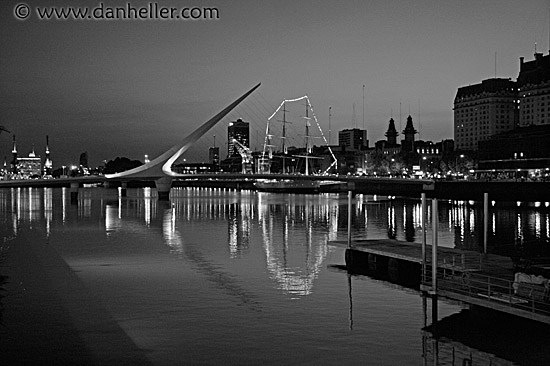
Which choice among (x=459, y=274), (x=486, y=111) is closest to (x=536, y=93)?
(x=486, y=111)

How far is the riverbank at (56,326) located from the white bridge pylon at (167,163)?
5260cm

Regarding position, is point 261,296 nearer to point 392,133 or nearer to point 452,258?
point 452,258

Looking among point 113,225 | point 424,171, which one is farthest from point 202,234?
point 424,171

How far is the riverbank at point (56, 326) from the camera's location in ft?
47.1

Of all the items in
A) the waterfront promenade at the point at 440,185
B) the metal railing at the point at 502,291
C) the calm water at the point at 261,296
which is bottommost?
the calm water at the point at 261,296

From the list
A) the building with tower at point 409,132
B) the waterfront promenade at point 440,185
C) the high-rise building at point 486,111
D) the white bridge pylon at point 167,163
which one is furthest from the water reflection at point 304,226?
the building with tower at point 409,132

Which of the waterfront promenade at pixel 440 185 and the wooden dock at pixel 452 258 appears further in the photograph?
the waterfront promenade at pixel 440 185

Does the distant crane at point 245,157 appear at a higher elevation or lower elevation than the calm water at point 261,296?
higher

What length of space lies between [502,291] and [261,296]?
23.5ft

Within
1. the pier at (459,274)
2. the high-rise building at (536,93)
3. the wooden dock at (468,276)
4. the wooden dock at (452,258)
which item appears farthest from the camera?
the high-rise building at (536,93)

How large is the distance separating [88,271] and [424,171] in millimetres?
115786

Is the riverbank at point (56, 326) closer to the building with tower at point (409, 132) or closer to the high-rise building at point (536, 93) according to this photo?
the high-rise building at point (536, 93)

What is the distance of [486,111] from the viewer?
162125 millimetres

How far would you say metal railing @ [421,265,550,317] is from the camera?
49.1ft
